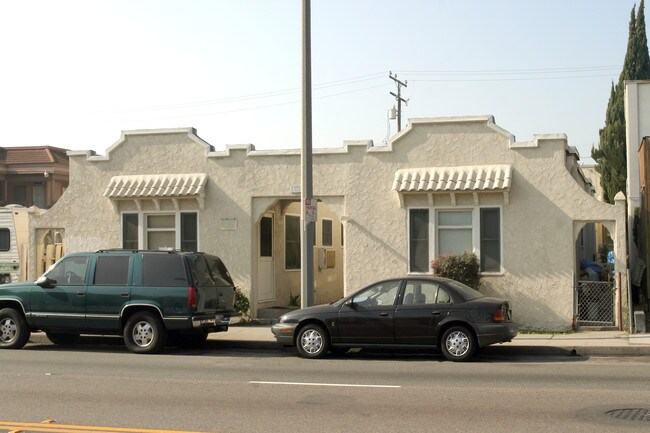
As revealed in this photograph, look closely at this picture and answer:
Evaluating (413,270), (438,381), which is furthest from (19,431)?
(413,270)

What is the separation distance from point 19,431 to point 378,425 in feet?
11.8

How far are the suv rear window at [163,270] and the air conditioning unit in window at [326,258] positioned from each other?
883 cm

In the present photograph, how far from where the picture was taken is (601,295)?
1784 cm

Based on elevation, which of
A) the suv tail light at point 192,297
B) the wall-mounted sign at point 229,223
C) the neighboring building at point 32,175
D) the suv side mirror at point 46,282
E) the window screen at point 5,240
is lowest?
the suv tail light at point 192,297

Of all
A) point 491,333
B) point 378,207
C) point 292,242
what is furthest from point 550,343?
point 292,242

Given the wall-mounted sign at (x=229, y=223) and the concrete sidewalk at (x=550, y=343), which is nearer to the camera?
the concrete sidewalk at (x=550, y=343)

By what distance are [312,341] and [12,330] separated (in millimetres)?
6234

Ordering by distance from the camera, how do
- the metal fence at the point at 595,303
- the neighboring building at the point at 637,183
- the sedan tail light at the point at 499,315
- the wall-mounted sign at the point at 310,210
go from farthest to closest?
1. the neighboring building at the point at 637,183
2. the metal fence at the point at 595,303
3. the wall-mounted sign at the point at 310,210
4. the sedan tail light at the point at 499,315

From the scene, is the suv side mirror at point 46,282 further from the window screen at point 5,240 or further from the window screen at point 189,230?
the window screen at point 5,240

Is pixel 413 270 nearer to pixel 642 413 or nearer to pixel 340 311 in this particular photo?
pixel 340 311

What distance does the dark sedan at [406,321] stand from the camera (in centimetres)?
1387

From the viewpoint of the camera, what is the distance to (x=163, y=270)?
15.5m

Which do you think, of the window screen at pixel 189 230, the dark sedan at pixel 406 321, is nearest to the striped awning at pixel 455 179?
the dark sedan at pixel 406 321

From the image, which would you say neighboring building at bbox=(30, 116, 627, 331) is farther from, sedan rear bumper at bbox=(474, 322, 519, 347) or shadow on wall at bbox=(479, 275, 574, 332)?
sedan rear bumper at bbox=(474, 322, 519, 347)
